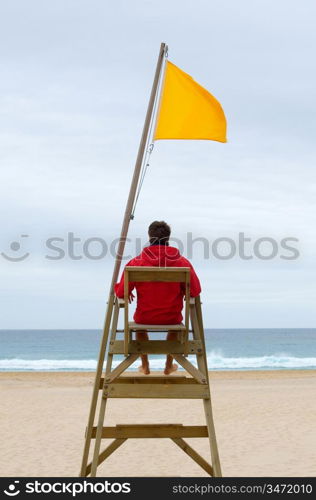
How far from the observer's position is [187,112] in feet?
21.5

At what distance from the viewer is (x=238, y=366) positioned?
144 feet

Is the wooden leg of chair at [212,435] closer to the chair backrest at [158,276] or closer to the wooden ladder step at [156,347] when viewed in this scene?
the wooden ladder step at [156,347]

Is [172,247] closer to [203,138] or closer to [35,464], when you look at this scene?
[203,138]

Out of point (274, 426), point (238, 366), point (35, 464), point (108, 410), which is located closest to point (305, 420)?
point (274, 426)

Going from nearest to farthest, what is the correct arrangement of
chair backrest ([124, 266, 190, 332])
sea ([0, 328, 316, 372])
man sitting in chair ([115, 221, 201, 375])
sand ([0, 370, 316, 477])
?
chair backrest ([124, 266, 190, 332]) → man sitting in chair ([115, 221, 201, 375]) → sand ([0, 370, 316, 477]) → sea ([0, 328, 316, 372])

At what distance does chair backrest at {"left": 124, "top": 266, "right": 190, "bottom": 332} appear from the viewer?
5719 millimetres

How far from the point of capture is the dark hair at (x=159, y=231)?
6.03m

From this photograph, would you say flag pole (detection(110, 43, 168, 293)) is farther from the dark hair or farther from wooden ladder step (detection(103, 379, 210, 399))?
wooden ladder step (detection(103, 379, 210, 399))

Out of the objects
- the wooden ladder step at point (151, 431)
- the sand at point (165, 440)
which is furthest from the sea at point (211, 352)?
the wooden ladder step at point (151, 431)

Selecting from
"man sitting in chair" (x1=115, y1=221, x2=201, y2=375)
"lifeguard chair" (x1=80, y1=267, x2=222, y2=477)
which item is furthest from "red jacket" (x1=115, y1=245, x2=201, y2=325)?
"lifeguard chair" (x1=80, y1=267, x2=222, y2=477)

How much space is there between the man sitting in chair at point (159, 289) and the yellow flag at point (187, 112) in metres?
0.97

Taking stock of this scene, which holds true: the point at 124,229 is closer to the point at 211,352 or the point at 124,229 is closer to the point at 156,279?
the point at 156,279

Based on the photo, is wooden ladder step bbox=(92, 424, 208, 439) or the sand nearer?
wooden ladder step bbox=(92, 424, 208, 439)

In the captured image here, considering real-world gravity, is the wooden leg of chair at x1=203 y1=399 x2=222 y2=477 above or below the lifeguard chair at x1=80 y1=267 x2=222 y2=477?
below
